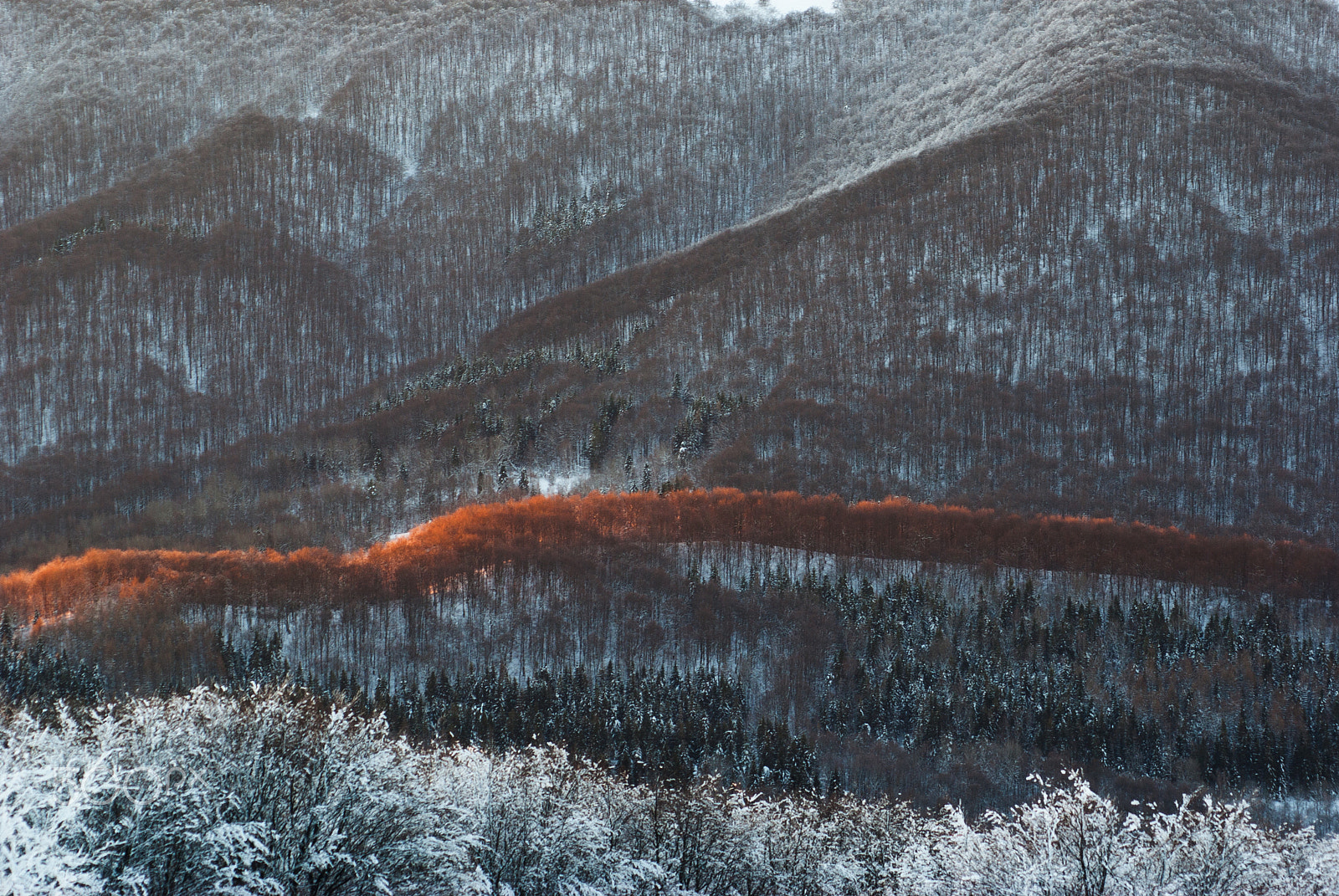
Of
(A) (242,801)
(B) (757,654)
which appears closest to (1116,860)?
(A) (242,801)

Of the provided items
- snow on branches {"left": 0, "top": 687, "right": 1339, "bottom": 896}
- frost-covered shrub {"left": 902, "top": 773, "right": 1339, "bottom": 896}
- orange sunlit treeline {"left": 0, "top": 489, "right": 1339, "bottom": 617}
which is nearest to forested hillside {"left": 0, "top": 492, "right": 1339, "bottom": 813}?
orange sunlit treeline {"left": 0, "top": 489, "right": 1339, "bottom": 617}

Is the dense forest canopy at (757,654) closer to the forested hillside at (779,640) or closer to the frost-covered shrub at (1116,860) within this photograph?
the frost-covered shrub at (1116,860)

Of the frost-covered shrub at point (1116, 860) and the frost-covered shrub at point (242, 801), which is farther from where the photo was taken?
the frost-covered shrub at point (1116, 860)

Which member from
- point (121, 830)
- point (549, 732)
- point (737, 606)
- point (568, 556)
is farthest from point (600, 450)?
point (121, 830)

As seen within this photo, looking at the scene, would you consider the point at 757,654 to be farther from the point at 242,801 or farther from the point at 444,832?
the point at 242,801

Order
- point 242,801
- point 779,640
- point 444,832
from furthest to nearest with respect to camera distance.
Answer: point 779,640 < point 444,832 < point 242,801

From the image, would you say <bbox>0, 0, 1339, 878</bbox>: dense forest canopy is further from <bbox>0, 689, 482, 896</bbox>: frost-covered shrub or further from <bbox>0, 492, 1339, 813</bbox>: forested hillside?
<bbox>0, 492, 1339, 813</bbox>: forested hillside

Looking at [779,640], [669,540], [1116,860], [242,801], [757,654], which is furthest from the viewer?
[669,540]

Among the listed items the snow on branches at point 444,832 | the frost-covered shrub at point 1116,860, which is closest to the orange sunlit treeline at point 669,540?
the snow on branches at point 444,832

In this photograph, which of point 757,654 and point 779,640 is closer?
point 757,654
